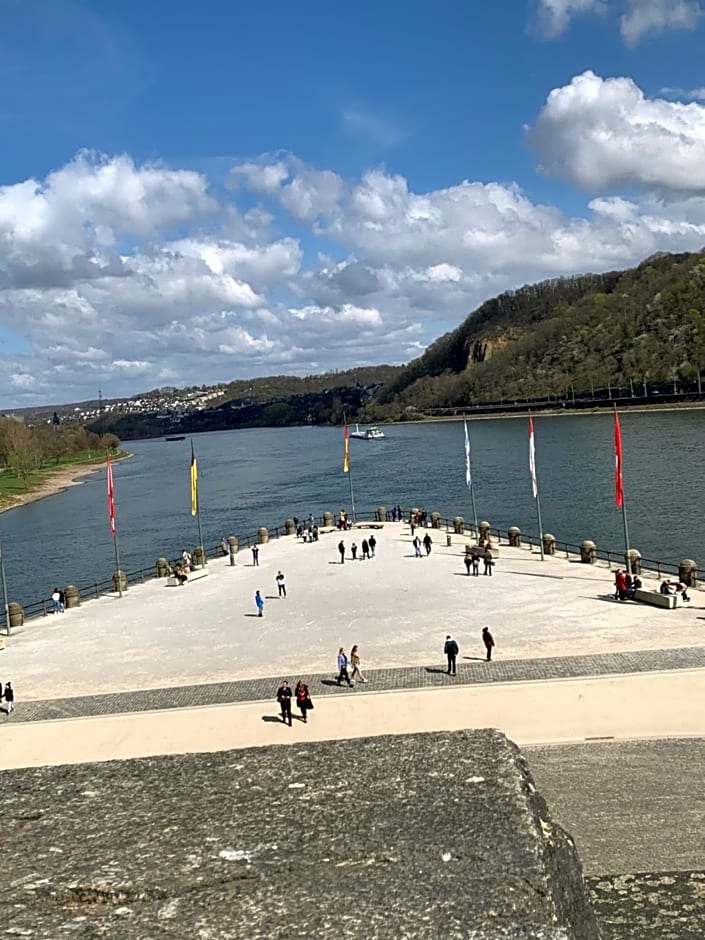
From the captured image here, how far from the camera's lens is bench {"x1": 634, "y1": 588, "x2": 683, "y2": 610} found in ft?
79.9

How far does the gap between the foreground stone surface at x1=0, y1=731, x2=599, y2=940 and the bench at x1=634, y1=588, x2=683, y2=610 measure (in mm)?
20560

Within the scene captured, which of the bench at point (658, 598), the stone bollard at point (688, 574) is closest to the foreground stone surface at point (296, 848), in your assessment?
the bench at point (658, 598)

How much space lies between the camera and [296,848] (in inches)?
168

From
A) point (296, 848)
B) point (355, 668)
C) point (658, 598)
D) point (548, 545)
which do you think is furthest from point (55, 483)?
point (296, 848)

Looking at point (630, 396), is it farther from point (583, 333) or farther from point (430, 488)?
point (430, 488)

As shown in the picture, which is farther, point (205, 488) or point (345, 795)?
point (205, 488)

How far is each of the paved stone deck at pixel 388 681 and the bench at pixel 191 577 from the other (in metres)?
15.4

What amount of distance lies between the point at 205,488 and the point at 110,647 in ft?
246

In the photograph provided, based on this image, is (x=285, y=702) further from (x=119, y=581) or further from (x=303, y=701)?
(x=119, y=581)

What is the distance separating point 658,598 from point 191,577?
19.6 m

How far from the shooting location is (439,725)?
15750 millimetres

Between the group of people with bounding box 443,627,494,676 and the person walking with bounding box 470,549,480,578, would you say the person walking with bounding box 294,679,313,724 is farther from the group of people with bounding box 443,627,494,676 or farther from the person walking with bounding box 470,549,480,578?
the person walking with bounding box 470,549,480,578

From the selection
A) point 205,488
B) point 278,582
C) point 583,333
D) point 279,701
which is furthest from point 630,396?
point 279,701

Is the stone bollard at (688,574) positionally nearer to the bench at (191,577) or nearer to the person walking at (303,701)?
the person walking at (303,701)
